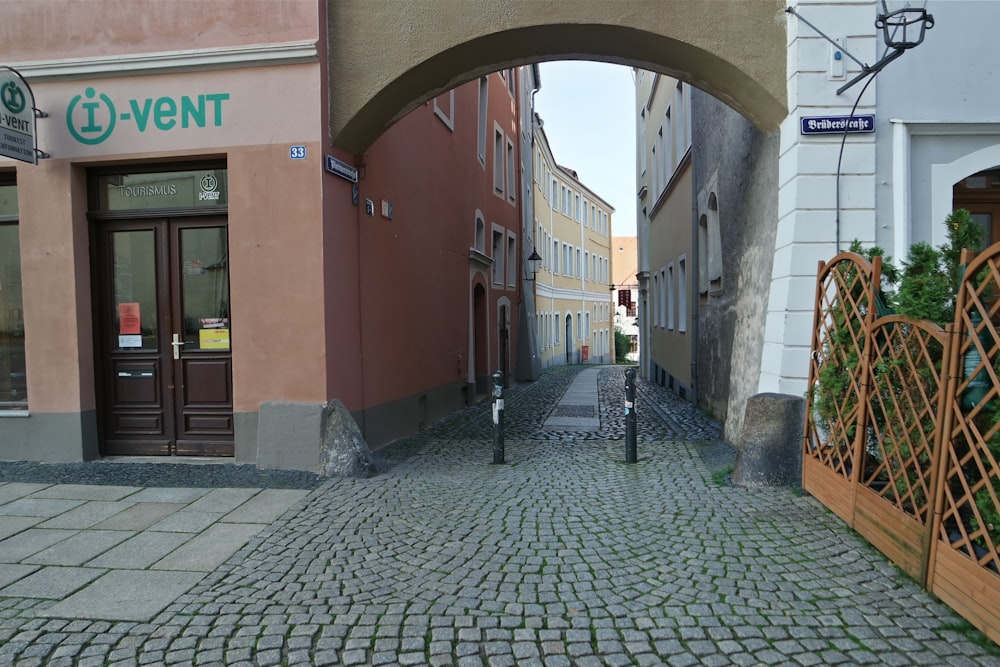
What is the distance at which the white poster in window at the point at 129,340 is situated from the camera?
7.31 meters

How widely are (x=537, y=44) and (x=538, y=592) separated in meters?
5.32

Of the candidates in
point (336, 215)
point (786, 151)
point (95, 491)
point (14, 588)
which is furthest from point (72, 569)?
point (786, 151)

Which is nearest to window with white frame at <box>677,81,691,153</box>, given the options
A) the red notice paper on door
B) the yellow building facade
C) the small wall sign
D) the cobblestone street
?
the small wall sign

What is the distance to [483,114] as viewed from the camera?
15539 millimetres

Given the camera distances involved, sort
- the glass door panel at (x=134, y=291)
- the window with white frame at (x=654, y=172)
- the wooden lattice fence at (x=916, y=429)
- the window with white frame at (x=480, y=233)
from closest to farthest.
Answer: the wooden lattice fence at (x=916, y=429)
the glass door panel at (x=134, y=291)
the window with white frame at (x=480, y=233)
the window with white frame at (x=654, y=172)

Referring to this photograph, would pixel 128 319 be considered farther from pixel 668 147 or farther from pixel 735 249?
pixel 668 147

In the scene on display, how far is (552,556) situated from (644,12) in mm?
4948

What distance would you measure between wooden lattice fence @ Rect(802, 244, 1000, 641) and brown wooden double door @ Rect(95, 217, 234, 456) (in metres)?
5.62

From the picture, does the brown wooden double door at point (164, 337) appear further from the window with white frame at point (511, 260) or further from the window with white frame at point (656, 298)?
the window with white frame at point (656, 298)

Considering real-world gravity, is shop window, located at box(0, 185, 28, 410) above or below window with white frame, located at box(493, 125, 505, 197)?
below

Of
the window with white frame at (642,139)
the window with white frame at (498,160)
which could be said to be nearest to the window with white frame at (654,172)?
the window with white frame at (642,139)

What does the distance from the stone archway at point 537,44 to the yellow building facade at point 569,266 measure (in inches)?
766

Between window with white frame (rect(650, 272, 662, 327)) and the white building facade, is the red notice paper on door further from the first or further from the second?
window with white frame (rect(650, 272, 662, 327))

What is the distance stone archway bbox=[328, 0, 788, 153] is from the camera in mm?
6441
